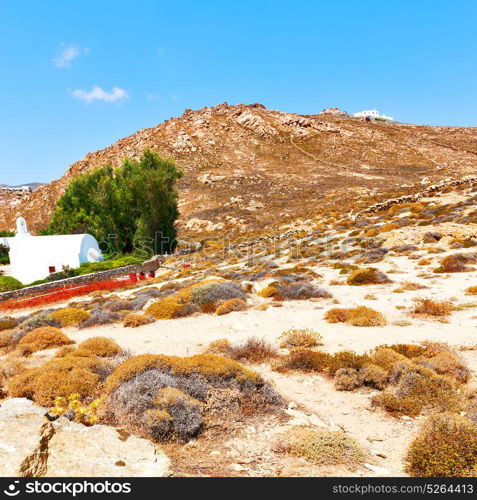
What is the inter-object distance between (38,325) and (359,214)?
29.3m

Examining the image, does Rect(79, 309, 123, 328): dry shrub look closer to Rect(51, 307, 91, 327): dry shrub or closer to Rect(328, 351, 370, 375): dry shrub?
Rect(51, 307, 91, 327): dry shrub

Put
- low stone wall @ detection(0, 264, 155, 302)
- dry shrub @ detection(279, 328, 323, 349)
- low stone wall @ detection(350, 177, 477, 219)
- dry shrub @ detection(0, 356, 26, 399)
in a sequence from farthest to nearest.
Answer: low stone wall @ detection(350, 177, 477, 219)
low stone wall @ detection(0, 264, 155, 302)
dry shrub @ detection(279, 328, 323, 349)
dry shrub @ detection(0, 356, 26, 399)

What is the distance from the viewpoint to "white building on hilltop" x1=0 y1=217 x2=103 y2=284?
3005 cm

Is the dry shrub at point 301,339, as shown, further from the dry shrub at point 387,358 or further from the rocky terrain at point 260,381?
the dry shrub at point 387,358

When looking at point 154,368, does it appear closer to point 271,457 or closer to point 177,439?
point 177,439

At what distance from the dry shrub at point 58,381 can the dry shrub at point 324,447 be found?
3805 mm

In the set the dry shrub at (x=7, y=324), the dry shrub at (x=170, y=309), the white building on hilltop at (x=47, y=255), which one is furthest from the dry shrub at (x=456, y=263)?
the white building on hilltop at (x=47, y=255)

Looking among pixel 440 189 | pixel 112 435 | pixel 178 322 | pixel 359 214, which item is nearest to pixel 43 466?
pixel 112 435

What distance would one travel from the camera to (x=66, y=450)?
375 centimetres

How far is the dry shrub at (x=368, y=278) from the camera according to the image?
49.8ft

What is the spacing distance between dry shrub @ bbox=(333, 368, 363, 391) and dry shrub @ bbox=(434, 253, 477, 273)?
37.2 feet

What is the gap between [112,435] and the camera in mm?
4148

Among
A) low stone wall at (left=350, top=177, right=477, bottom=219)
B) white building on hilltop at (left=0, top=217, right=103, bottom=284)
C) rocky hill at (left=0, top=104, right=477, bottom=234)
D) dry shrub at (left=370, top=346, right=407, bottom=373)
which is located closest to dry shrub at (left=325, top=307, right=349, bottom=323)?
dry shrub at (left=370, top=346, right=407, bottom=373)

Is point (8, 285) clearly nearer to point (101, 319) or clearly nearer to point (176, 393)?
point (101, 319)
